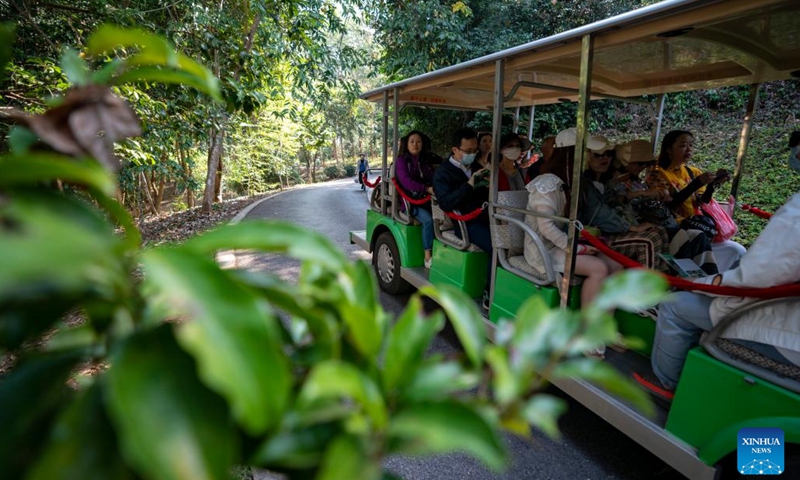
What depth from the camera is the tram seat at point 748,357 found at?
1766 millimetres

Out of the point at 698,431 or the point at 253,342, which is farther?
the point at 698,431

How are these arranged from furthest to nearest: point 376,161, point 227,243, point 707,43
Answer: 1. point 376,161
2. point 707,43
3. point 227,243

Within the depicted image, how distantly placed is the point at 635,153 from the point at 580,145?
1571 millimetres

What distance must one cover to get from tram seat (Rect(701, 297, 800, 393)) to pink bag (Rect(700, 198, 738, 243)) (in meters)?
2.12

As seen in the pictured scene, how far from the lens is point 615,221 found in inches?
123

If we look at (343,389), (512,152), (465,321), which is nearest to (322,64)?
(512,152)

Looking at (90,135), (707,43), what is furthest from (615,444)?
(90,135)

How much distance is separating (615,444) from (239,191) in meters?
20.9

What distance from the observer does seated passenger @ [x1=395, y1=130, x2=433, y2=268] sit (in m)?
4.41

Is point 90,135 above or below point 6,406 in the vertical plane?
above

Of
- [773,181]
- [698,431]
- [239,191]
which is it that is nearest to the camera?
[698,431]

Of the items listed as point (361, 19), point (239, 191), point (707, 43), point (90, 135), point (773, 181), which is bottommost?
point (239, 191)

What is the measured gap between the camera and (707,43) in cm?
308

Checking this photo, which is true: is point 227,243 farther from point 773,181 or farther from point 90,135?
point 773,181
